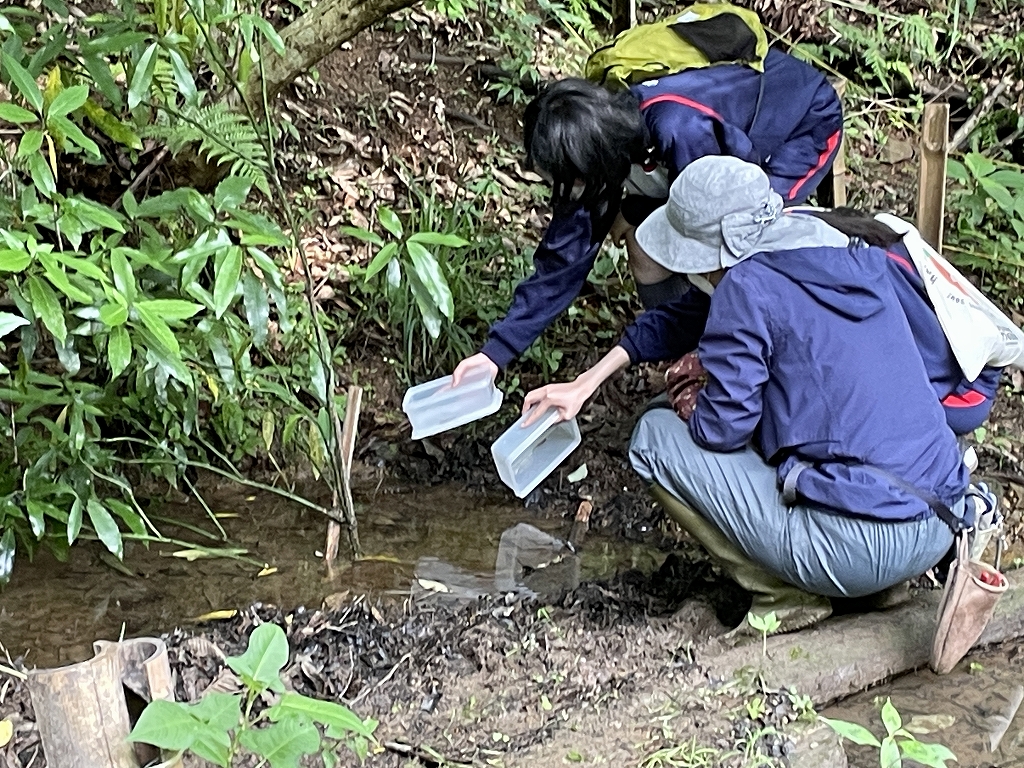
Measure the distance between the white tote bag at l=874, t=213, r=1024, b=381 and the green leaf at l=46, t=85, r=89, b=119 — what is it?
1.92 m

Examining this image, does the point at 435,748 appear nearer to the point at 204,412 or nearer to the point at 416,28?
the point at 204,412

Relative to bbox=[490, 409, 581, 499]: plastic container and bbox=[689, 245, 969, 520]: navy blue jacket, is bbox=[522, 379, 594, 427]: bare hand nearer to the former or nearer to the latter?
bbox=[490, 409, 581, 499]: plastic container

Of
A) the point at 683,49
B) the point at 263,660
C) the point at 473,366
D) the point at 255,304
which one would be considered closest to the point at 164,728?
the point at 263,660

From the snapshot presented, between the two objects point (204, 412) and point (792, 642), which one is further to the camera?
point (204, 412)

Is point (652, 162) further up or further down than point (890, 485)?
further up

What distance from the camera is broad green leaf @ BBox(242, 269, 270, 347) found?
2422 millimetres

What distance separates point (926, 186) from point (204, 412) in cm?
270

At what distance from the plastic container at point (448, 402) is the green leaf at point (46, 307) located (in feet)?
3.14

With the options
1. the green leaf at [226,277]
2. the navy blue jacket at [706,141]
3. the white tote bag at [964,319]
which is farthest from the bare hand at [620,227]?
the green leaf at [226,277]

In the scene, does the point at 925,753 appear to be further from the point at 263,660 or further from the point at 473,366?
the point at 473,366

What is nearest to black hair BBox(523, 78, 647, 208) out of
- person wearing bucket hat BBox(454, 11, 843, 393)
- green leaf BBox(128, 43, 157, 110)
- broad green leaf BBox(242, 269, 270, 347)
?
person wearing bucket hat BBox(454, 11, 843, 393)

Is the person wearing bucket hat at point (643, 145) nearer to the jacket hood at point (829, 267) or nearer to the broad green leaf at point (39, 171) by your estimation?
the jacket hood at point (829, 267)

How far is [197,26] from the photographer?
7.86ft

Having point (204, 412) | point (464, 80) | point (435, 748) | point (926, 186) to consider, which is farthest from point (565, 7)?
point (435, 748)
